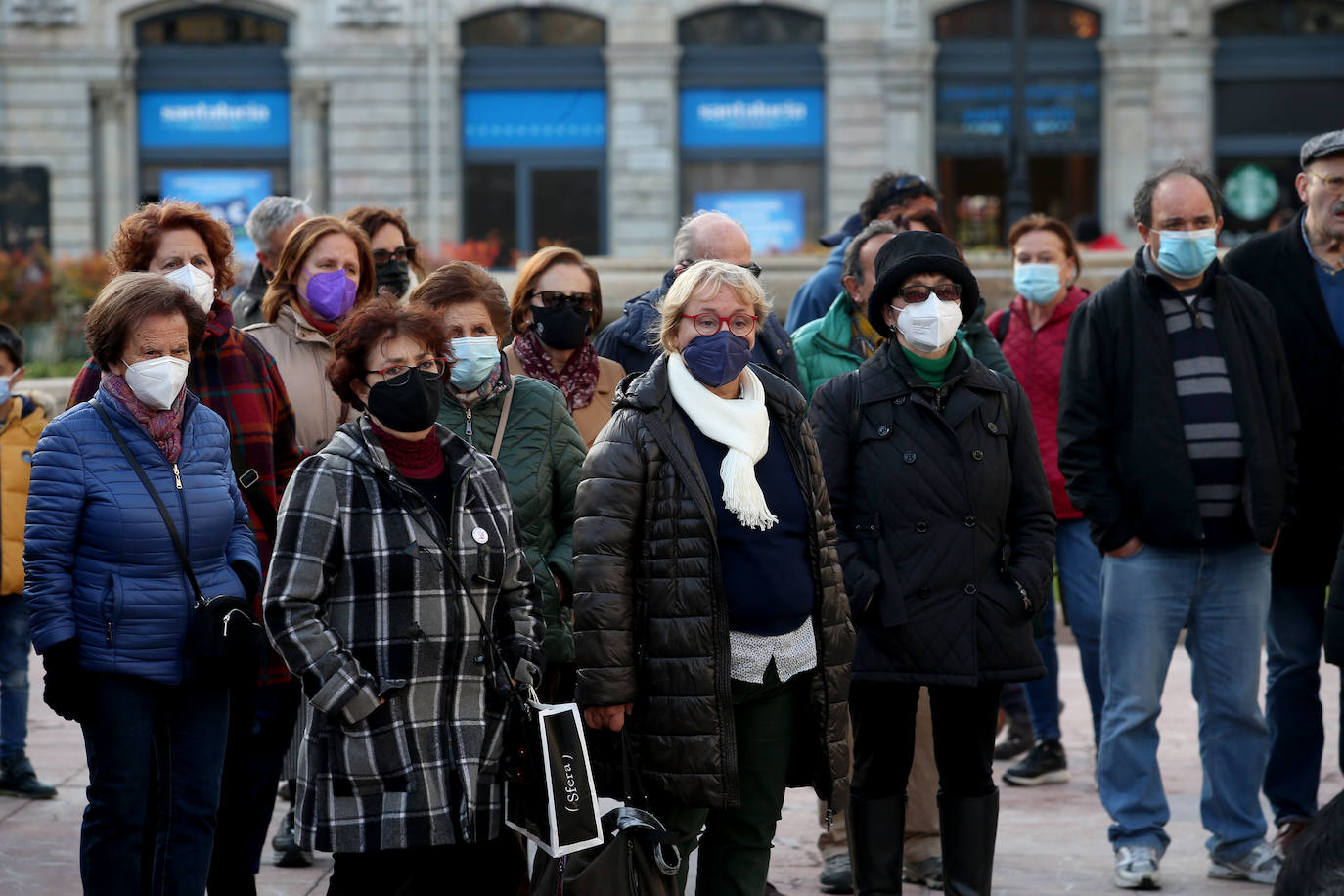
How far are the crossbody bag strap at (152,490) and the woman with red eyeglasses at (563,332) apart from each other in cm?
145

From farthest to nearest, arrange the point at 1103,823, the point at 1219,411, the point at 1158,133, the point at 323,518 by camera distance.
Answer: the point at 1158,133, the point at 1103,823, the point at 1219,411, the point at 323,518

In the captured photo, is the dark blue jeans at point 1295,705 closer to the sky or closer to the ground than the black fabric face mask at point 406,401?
closer to the ground

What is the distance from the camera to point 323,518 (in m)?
4.26

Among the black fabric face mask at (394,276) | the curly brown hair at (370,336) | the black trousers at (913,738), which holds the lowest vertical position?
the black trousers at (913,738)

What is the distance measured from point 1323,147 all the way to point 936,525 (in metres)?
2.20

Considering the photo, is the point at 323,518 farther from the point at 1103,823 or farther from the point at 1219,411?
the point at 1103,823

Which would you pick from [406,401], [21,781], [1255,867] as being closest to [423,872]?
[406,401]

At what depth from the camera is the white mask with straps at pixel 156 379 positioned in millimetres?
4645

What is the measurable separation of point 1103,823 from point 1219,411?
1796mm

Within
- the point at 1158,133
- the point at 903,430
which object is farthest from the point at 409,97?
the point at 903,430

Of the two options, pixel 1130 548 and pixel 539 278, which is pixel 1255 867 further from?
pixel 539 278

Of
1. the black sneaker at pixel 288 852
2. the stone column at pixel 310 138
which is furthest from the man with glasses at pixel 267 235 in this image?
the stone column at pixel 310 138

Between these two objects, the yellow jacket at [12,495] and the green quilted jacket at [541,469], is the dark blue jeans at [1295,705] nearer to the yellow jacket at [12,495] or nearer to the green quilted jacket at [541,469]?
the green quilted jacket at [541,469]

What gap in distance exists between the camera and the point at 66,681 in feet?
14.8
